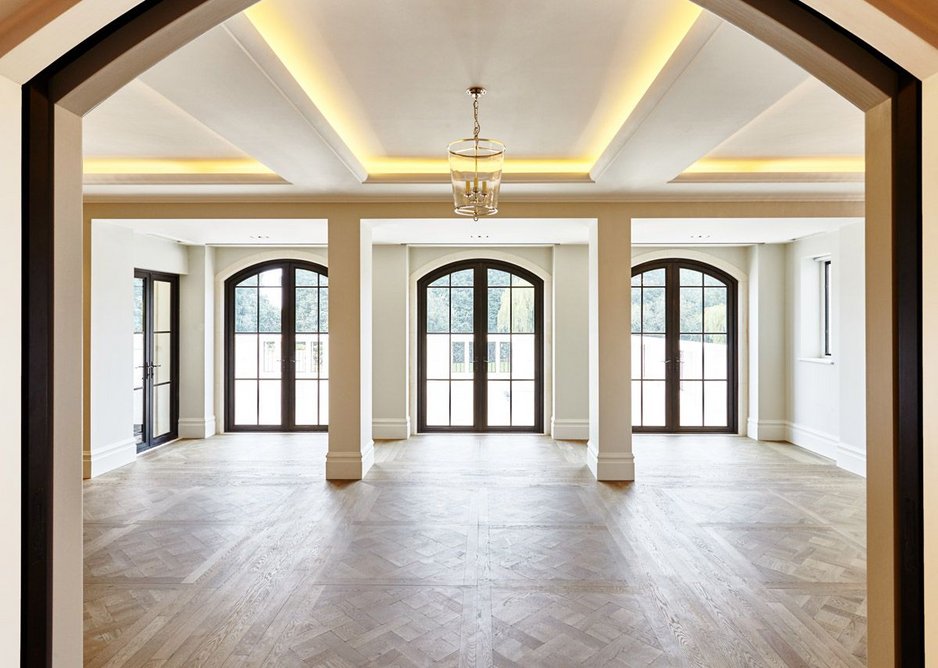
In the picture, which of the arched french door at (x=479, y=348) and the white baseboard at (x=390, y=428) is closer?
the white baseboard at (x=390, y=428)

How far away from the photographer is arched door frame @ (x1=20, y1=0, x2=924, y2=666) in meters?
1.44

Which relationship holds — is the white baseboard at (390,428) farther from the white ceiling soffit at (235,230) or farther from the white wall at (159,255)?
the white wall at (159,255)

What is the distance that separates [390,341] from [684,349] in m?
4.22

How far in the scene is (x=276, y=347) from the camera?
893 centimetres

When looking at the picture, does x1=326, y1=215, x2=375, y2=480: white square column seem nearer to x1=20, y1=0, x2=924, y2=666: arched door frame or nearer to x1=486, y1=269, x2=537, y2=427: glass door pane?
x1=486, y1=269, x2=537, y2=427: glass door pane

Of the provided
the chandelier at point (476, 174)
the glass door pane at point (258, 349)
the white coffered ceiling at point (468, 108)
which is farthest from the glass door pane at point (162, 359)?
the chandelier at point (476, 174)

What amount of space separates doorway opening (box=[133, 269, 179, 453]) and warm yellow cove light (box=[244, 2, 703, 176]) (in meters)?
4.13

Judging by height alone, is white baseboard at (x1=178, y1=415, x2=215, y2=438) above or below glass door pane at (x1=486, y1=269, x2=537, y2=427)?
below

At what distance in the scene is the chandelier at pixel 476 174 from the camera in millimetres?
3607

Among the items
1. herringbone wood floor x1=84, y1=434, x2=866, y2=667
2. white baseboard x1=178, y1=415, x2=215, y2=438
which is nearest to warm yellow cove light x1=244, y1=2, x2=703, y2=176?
herringbone wood floor x1=84, y1=434, x2=866, y2=667

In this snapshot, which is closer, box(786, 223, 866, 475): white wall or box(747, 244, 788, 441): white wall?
box(786, 223, 866, 475): white wall

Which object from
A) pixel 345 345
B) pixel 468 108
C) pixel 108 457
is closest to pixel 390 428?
pixel 345 345

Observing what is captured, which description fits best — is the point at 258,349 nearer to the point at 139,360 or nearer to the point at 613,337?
the point at 139,360

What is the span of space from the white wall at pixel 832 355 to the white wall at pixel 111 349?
7.53 metres
